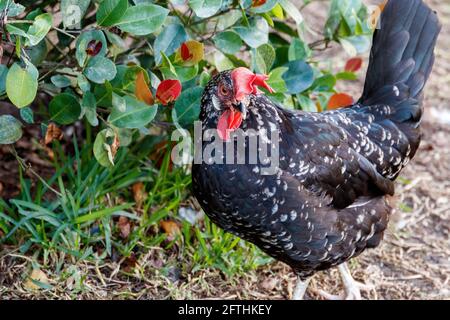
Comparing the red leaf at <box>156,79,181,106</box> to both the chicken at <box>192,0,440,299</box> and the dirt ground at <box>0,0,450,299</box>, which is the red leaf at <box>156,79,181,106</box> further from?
the dirt ground at <box>0,0,450,299</box>

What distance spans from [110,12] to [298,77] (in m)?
1.23

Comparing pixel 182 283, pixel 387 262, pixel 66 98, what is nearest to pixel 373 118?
pixel 387 262

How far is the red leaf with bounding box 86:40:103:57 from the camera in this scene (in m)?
2.94

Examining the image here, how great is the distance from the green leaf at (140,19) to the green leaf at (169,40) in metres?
0.30

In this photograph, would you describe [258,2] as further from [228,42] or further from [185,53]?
[185,53]

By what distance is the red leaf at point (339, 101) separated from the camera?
154 inches

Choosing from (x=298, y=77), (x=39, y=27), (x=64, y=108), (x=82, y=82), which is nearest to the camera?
(x=39, y=27)

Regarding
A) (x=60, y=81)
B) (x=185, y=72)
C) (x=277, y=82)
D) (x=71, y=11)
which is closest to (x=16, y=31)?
(x=71, y=11)

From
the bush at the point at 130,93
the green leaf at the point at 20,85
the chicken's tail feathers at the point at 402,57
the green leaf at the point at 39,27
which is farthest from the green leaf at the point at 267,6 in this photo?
the green leaf at the point at 20,85

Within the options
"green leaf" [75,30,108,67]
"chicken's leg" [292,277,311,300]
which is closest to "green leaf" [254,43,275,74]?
"green leaf" [75,30,108,67]

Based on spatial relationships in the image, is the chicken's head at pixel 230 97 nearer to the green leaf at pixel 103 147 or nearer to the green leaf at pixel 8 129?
the green leaf at pixel 103 147

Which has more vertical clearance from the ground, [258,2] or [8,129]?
[258,2]

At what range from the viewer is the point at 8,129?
310 centimetres
